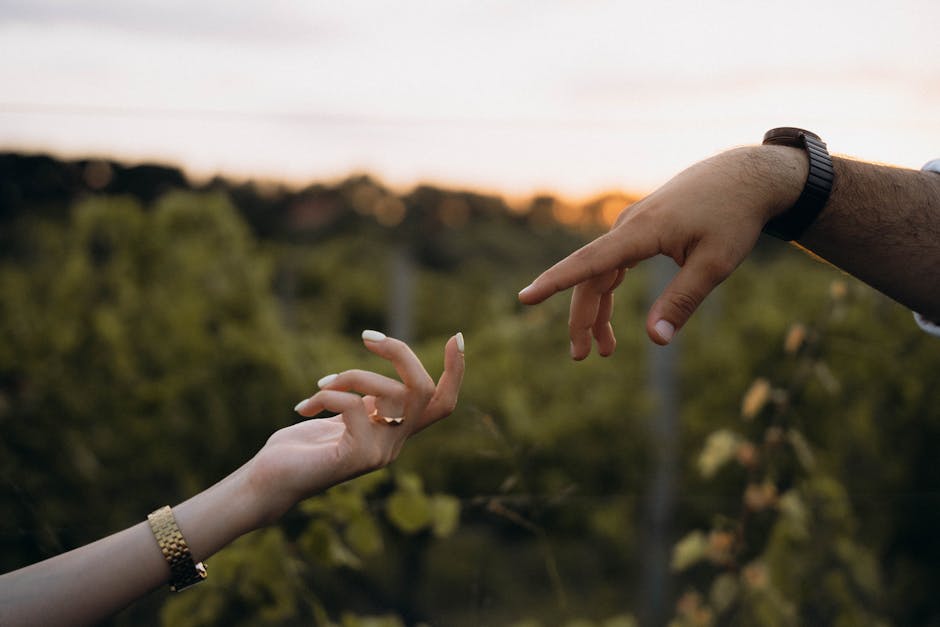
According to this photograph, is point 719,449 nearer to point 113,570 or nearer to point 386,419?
point 386,419

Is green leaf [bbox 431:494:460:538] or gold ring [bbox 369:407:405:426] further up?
gold ring [bbox 369:407:405:426]

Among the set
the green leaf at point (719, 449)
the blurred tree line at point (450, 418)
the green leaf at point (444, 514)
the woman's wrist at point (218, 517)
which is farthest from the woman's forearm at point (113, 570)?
the green leaf at point (719, 449)

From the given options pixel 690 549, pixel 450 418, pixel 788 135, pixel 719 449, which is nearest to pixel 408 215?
pixel 450 418

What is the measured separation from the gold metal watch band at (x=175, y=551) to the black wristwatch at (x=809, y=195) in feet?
3.75

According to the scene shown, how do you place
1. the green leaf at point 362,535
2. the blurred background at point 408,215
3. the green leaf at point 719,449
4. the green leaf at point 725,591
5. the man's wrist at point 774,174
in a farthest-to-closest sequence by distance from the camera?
the blurred background at point 408,215 < the green leaf at point 719,449 < the green leaf at point 725,591 < the green leaf at point 362,535 < the man's wrist at point 774,174

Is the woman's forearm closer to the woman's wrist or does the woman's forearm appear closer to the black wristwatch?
the woman's wrist

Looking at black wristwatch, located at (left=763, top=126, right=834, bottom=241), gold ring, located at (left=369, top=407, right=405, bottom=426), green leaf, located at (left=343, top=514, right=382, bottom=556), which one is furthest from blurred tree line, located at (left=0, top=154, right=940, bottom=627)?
black wristwatch, located at (left=763, top=126, right=834, bottom=241)

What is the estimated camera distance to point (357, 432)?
1191 millimetres

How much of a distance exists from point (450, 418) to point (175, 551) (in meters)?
3.88

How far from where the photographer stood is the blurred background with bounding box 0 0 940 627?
2.52 meters

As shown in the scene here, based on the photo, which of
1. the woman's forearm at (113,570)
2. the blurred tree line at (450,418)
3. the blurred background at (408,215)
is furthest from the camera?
the blurred background at (408,215)

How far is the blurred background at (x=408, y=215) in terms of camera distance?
2.52 meters

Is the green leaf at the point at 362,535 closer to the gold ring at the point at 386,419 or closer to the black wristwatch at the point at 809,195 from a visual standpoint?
the gold ring at the point at 386,419

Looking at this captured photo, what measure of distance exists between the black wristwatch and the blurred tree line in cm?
64
